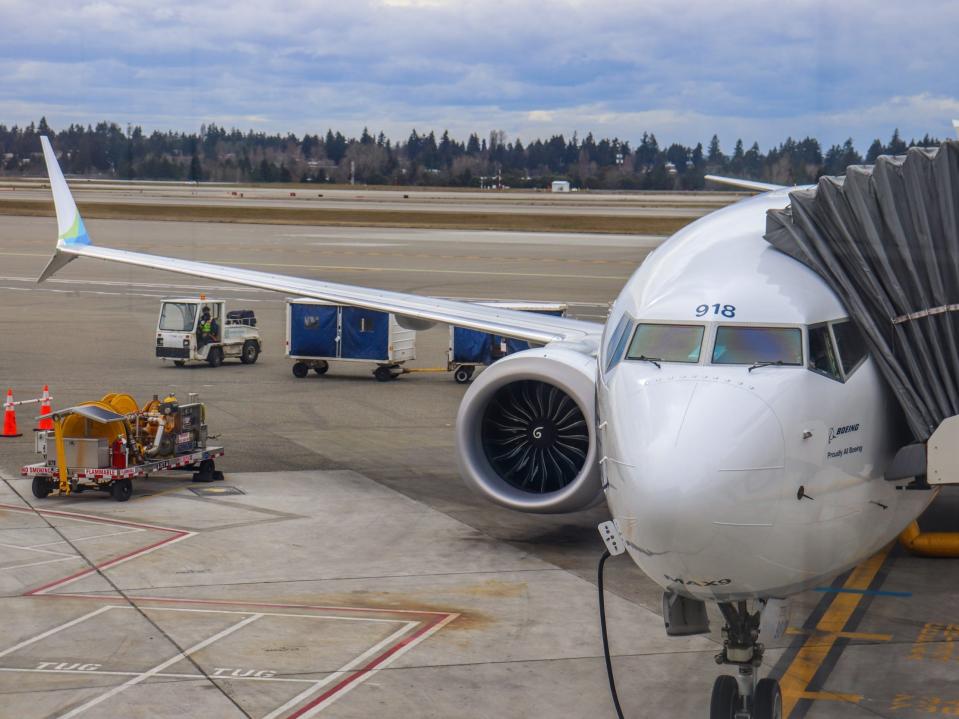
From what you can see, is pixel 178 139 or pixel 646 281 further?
pixel 178 139

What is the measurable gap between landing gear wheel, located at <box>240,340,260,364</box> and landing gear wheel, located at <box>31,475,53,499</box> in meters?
16.6

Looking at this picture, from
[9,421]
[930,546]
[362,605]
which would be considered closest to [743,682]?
[362,605]

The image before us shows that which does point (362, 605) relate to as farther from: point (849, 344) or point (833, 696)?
point (849, 344)

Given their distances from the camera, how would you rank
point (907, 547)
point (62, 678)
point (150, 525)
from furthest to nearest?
point (150, 525) < point (907, 547) < point (62, 678)

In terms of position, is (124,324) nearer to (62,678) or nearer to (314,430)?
(314,430)

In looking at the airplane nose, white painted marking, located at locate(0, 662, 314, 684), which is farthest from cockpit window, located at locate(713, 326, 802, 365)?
white painted marking, located at locate(0, 662, 314, 684)

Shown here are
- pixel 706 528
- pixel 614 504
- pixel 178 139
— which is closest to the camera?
pixel 706 528

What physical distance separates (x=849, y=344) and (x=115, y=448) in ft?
44.2

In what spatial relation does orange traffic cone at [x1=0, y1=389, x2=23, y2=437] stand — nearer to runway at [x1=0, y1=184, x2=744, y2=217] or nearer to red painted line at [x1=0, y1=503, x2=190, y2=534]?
red painted line at [x1=0, y1=503, x2=190, y2=534]

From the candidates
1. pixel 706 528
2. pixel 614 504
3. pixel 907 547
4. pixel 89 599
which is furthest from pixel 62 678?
pixel 907 547

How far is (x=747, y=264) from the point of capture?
39.2 feet

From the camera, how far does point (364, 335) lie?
3444 cm

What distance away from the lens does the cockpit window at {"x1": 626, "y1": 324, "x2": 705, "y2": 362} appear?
435 inches

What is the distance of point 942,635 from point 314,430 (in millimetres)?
15311
